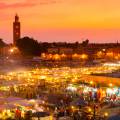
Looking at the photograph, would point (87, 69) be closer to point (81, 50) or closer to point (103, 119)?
point (103, 119)

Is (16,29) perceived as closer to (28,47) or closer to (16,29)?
(16,29)

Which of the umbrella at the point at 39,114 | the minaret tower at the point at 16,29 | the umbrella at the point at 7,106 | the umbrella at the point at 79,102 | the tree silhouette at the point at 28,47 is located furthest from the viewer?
the minaret tower at the point at 16,29

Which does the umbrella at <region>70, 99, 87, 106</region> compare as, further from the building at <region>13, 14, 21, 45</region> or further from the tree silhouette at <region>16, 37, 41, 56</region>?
the building at <region>13, 14, 21, 45</region>

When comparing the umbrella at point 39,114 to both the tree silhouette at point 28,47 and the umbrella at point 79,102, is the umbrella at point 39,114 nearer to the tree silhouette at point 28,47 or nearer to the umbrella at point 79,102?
the umbrella at point 79,102

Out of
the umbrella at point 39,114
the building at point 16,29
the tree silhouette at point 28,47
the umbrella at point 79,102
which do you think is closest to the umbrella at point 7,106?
the umbrella at point 39,114

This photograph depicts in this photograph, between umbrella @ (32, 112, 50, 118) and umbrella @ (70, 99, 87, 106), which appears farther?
umbrella @ (70, 99, 87, 106)

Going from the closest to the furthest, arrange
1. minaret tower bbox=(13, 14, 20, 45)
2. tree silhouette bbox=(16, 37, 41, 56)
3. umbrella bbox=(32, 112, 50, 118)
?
umbrella bbox=(32, 112, 50, 118)
tree silhouette bbox=(16, 37, 41, 56)
minaret tower bbox=(13, 14, 20, 45)

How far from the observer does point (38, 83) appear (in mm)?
19938

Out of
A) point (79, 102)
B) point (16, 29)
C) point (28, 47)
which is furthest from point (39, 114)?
point (16, 29)

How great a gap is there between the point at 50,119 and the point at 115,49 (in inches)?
1608

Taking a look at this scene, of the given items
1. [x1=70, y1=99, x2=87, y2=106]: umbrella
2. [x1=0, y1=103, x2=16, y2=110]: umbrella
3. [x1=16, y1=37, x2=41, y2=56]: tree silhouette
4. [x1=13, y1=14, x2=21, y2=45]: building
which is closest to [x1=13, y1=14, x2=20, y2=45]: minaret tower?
[x1=13, y1=14, x2=21, y2=45]: building

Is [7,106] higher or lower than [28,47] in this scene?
lower

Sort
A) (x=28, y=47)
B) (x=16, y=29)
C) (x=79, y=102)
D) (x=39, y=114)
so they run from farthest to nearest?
(x=16, y=29) < (x=28, y=47) < (x=79, y=102) < (x=39, y=114)

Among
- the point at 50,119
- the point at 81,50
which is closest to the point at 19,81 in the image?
the point at 50,119
